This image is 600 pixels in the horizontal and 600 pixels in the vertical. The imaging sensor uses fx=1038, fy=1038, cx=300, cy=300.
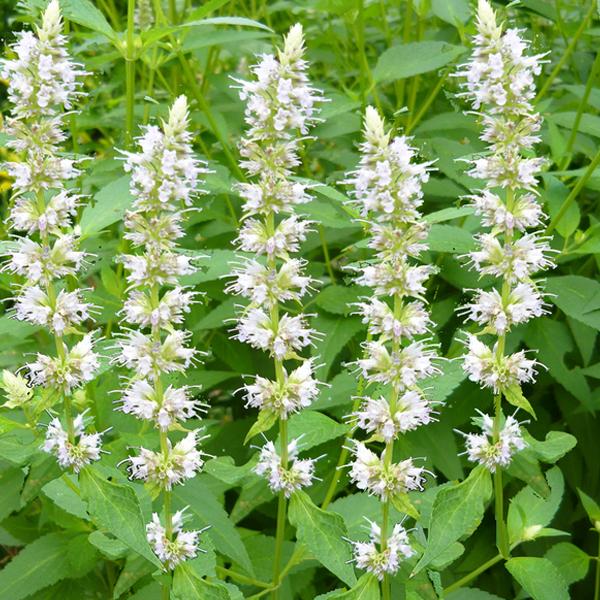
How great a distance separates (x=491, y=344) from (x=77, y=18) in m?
2.09

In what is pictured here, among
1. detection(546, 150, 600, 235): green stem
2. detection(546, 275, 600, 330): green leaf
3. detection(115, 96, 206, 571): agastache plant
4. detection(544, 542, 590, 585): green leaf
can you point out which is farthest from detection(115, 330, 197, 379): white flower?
detection(544, 542, 590, 585): green leaf

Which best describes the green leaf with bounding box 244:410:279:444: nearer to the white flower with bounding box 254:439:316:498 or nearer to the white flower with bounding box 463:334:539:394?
the white flower with bounding box 254:439:316:498

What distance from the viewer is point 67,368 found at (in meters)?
3.21

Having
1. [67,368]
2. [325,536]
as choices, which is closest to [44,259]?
[67,368]

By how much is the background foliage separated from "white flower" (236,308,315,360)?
11.9 inches

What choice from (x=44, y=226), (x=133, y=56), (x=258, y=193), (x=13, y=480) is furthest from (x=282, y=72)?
(x=13, y=480)

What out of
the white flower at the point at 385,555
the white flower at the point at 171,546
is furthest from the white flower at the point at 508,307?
the white flower at the point at 171,546

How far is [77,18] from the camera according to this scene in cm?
405

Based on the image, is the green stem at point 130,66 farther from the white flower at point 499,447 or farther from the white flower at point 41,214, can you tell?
the white flower at point 499,447

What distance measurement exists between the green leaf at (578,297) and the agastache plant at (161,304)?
1767 mm

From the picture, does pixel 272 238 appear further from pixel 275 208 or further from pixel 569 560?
pixel 569 560

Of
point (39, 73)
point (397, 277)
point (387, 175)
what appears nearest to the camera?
point (387, 175)

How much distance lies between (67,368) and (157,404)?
0.34m

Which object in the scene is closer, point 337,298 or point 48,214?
point 48,214
